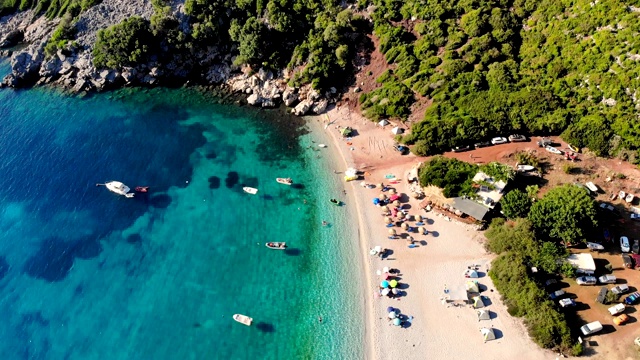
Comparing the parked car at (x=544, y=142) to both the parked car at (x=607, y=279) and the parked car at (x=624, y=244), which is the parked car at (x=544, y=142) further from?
the parked car at (x=607, y=279)

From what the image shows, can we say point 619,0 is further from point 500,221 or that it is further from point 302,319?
point 302,319

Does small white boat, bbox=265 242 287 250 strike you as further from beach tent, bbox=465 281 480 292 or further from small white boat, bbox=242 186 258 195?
beach tent, bbox=465 281 480 292

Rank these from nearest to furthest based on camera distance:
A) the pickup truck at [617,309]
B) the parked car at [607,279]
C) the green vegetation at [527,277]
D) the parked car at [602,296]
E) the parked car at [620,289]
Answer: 1. the green vegetation at [527,277]
2. the pickup truck at [617,309]
3. the parked car at [602,296]
4. the parked car at [620,289]
5. the parked car at [607,279]

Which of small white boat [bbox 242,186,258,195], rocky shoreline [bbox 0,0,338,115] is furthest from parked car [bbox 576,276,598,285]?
rocky shoreline [bbox 0,0,338,115]

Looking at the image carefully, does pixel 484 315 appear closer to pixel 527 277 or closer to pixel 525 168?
pixel 527 277

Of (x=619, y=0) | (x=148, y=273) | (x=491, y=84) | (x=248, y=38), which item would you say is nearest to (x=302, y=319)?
(x=148, y=273)

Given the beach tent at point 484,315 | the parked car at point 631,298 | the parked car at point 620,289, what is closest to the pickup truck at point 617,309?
the parked car at point 631,298

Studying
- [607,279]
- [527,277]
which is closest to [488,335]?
[527,277]
